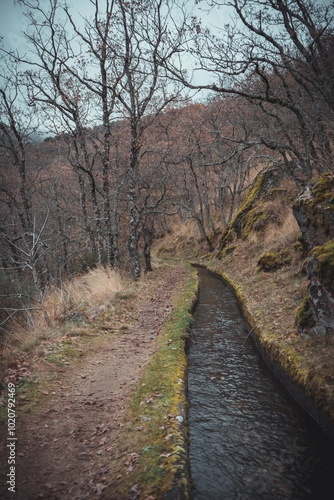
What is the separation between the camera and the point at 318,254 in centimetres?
658

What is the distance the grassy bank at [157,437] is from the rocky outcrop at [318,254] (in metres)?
3.14

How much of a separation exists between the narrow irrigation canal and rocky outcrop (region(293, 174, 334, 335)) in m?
1.65

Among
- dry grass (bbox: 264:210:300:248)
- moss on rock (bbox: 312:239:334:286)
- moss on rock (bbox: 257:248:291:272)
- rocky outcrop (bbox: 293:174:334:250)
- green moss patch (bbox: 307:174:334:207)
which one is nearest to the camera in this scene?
moss on rock (bbox: 312:239:334:286)

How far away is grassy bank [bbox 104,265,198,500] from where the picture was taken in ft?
11.6

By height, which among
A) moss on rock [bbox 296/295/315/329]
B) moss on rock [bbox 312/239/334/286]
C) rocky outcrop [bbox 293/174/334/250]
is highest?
rocky outcrop [bbox 293/174/334/250]

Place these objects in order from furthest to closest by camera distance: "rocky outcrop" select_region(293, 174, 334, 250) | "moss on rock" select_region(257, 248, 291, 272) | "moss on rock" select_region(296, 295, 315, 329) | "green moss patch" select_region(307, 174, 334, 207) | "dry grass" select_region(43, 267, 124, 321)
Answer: "moss on rock" select_region(257, 248, 291, 272) < "dry grass" select_region(43, 267, 124, 321) < "green moss patch" select_region(307, 174, 334, 207) < "rocky outcrop" select_region(293, 174, 334, 250) < "moss on rock" select_region(296, 295, 315, 329)

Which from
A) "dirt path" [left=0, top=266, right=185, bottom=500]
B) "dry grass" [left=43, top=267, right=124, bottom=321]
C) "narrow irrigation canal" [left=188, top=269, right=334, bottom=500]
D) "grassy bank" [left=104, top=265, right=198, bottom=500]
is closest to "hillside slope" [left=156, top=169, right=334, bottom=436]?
"narrow irrigation canal" [left=188, top=269, right=334, bottom=500]

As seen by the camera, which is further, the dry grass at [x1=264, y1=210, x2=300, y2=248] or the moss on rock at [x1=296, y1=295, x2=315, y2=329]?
the dry grass at [x1=264, y1=210, x2=300, y2=248]

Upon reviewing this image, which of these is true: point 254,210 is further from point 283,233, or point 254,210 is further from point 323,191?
point 323,191

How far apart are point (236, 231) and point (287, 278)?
37.9 ft

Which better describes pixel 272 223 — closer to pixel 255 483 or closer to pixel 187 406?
pixel 187 406

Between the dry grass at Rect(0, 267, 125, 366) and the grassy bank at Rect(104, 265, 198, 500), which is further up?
the dry grass at Rect(0, 267, 125, 366)

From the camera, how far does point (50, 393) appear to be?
5.54 metres

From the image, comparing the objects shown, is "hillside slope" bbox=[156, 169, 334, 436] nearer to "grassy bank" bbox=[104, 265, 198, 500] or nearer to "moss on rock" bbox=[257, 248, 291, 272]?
"moss on rock" bbox=[257, 248, 291, 272]
